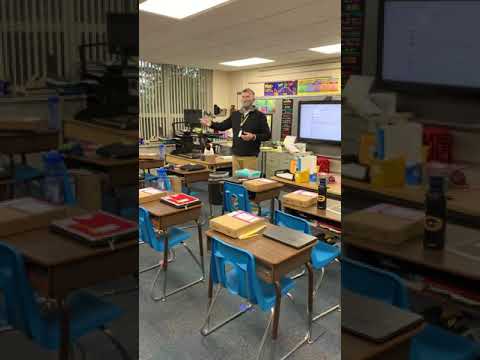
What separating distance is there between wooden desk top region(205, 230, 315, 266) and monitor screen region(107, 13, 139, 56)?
6.57 ft

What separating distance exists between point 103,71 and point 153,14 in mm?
3575

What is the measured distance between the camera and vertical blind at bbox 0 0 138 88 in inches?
12.9

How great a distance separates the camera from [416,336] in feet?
0.74

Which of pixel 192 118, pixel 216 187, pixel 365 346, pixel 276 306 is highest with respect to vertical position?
pixel 192 118

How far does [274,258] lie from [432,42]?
2.23 metres

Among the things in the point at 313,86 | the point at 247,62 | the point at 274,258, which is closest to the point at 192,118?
the point at 247,62

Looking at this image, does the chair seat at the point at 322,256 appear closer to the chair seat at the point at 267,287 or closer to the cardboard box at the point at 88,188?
the chair seat at the point at 267,287

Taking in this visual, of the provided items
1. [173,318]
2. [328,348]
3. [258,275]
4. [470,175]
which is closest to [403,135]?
[470,175]

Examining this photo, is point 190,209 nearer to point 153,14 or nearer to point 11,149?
point 153,14

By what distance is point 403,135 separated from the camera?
21 centimetres

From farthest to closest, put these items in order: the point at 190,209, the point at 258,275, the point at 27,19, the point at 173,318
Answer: the point at 190,209, the point at 173,318, the point at 258,275, the point at 27,19

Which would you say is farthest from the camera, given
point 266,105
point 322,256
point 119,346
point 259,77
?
point 259,77

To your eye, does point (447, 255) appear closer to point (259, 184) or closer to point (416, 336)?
point (416, 336)

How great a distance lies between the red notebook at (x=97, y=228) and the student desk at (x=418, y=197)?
0.81ft
